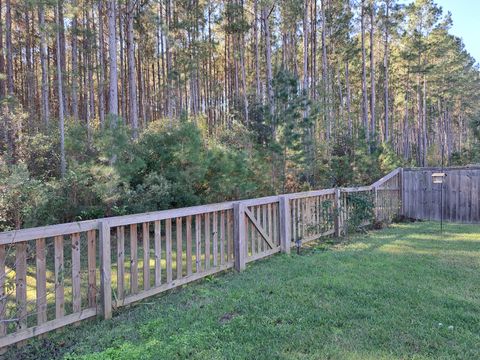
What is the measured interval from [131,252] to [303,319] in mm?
1674

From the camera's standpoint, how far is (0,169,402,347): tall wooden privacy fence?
272cm

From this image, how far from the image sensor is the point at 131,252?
347 cm

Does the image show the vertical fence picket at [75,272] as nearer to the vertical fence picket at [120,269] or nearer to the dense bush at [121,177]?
the vertical fence picket at [120,269]

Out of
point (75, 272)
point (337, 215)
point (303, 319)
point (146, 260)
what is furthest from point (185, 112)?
point (303, 319)

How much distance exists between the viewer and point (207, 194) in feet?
25.8

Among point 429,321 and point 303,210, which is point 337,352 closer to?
point 429,321

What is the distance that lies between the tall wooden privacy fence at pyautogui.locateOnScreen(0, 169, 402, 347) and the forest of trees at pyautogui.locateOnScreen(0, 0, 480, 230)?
1240 mm

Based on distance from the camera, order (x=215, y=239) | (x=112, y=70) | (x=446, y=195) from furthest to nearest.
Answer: (x=446, y=195), (x=112, y=70), (x=215, y=239)

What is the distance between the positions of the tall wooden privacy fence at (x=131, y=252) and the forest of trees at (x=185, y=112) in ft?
4.07

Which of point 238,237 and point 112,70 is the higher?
point 112,70

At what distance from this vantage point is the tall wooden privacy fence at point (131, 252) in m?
2.72

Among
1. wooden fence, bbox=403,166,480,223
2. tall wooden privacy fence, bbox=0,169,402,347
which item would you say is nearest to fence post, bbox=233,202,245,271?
tall wooden privacy fence, bbox=0,169,402,347

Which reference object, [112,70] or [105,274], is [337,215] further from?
[112,70]

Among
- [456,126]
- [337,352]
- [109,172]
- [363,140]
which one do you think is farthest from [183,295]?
[456,126]
